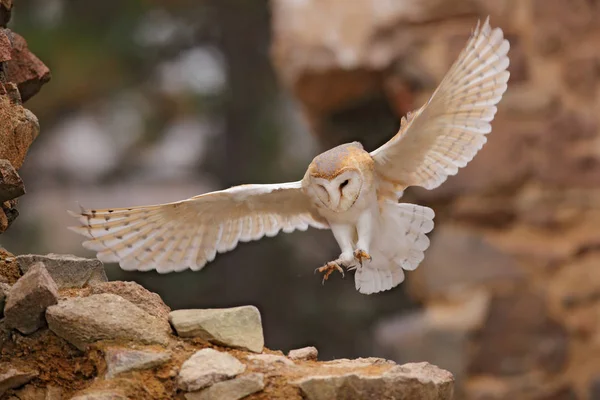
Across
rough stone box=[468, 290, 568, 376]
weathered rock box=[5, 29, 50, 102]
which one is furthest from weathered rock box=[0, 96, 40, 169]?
rough stone box=[468, 290, 568, 376]

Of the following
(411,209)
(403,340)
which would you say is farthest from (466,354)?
→ (411,209)

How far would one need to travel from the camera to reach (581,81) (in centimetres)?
407

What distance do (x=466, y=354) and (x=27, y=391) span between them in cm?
243

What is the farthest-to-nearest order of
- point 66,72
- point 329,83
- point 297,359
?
point 66,72 < point 329,83 < point 297,359

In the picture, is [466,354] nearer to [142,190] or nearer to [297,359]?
[297,359]

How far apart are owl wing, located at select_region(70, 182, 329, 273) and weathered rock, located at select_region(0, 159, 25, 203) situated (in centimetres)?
18

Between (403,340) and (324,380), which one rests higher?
(403,340)

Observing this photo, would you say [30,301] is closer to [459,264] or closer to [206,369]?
[206,369]

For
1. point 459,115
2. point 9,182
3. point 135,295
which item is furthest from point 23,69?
point 459,115

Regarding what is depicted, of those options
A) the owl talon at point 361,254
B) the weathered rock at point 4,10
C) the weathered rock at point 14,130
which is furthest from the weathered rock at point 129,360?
the weathered rock at point 4,10

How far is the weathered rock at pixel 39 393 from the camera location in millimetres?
1987

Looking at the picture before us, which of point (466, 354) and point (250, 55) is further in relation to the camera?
point (250, 55)

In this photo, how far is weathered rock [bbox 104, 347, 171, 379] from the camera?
76.6 inches

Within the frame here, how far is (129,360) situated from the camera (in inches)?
77.0
